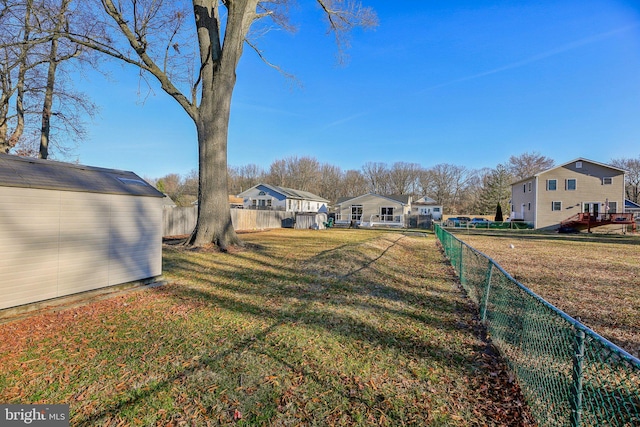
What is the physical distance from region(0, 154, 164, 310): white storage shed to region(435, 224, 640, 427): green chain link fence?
6647mm

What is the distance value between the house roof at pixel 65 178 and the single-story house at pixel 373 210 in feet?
95.4

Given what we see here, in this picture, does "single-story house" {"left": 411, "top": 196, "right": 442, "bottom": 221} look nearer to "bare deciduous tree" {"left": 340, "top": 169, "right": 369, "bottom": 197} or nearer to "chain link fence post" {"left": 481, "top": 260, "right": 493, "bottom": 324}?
"bare deciduous tree" {"left": 340, "top": 169, "right": 369, "bottom": 197}

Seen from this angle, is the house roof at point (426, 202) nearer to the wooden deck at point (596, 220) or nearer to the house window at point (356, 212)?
the house window at point (356, 212)

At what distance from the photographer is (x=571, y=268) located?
970 cm

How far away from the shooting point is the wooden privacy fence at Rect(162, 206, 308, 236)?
16.7 metres

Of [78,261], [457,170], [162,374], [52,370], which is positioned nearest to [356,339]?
[162,374]

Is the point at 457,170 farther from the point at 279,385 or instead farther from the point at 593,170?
the point at 279,385

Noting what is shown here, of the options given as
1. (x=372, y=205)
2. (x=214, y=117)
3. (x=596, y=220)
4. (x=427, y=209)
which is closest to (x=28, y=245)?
(x=214, y=117)

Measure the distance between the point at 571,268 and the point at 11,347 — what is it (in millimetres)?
13246

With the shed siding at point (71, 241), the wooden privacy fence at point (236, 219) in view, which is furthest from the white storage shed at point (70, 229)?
the wooden privacy fence at point (236, 219)

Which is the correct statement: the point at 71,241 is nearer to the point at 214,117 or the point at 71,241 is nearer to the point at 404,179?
the point at 214,117

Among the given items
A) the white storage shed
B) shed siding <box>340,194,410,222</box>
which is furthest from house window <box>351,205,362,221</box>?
the white storage shed

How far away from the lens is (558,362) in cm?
281

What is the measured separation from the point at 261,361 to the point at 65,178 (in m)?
4.81
